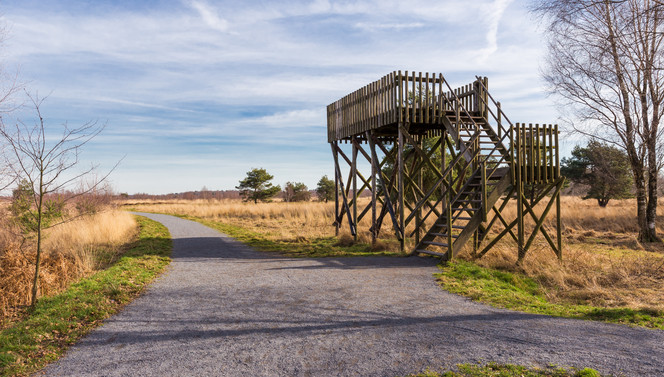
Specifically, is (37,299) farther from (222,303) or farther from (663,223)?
(663,223)

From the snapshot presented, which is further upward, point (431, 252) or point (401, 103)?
point (401, 103)

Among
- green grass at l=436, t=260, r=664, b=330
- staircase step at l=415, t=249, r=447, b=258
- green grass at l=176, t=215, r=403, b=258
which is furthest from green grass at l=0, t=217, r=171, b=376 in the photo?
staircase step at l=415, t=249, r=447, b=258

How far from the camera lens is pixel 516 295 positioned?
7.69 metres

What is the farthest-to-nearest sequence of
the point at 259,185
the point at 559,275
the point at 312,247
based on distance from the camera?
the point at 259,185, the point at 312,247, the point at 559,275

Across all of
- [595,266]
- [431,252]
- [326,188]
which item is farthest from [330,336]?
[326,188]

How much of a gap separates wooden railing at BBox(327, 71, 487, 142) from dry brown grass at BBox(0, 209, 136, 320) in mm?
8879

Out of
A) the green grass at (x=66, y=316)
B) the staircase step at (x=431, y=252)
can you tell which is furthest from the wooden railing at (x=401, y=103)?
the green grass at (x=66, y=316)

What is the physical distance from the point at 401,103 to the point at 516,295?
21.7 ft

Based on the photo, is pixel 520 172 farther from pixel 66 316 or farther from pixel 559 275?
pixel 66 316

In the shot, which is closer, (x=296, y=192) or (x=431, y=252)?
(x=431, y=252)

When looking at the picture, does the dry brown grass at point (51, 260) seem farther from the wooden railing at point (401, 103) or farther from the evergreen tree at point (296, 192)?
the evergreen tree at point (296, 192)

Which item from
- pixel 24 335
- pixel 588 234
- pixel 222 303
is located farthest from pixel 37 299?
pixel 588 234

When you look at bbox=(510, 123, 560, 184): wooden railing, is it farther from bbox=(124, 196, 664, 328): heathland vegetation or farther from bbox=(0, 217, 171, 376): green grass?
bbox=(0, 217, 171, 376): green grass

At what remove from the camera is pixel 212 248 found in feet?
46.9
